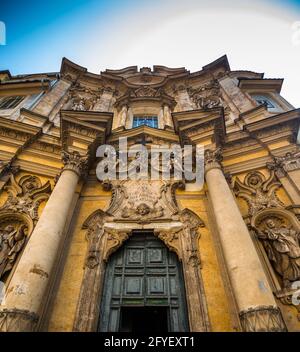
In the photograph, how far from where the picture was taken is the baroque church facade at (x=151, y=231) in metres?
4.83

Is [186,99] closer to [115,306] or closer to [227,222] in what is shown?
[227,222]

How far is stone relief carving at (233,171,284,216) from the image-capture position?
695 cm

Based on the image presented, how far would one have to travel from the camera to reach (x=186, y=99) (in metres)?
13.4

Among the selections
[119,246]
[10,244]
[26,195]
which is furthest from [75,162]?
[119,246]

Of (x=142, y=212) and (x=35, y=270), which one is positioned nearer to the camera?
(x=35, y=270)

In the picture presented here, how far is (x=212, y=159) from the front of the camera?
7398 mm

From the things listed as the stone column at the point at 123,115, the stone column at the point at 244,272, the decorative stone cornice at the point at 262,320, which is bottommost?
the decorative stone cornice at the point at 262,320

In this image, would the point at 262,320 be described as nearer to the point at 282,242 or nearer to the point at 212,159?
the point at 282,242

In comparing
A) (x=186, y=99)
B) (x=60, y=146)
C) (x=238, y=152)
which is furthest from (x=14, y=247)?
(x=186, y=99)

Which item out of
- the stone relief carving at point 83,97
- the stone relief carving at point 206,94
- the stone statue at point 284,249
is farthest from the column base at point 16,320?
the stone relief carving at point 206,94

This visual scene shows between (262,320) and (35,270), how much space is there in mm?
4432

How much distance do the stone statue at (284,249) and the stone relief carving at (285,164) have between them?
2015 millimetres

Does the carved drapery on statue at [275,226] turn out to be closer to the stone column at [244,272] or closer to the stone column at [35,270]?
the stone column at [244,272]

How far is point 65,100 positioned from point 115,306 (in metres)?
11.3
